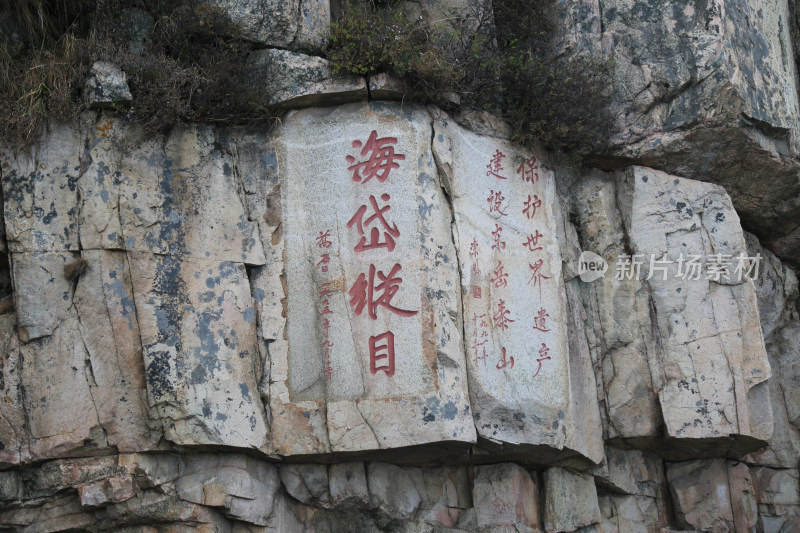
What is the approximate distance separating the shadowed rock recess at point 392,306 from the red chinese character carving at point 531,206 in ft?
0.11

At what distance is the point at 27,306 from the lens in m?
8.46

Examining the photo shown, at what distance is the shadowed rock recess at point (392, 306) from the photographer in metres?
8.42

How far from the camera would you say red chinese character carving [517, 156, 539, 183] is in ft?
31.6

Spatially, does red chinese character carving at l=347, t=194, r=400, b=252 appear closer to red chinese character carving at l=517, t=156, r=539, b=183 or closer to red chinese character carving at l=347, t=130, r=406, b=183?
red chinese character carving at l=347, t=130, r=406, b=183

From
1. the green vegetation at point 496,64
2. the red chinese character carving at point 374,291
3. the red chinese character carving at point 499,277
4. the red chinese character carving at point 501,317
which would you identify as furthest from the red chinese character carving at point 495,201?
the red chinese character carving at point 374,291

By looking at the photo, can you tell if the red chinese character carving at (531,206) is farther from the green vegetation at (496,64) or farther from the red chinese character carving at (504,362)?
the red chinese character carving at (504,362)

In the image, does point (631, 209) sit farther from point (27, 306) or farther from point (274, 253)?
point (27, 306)

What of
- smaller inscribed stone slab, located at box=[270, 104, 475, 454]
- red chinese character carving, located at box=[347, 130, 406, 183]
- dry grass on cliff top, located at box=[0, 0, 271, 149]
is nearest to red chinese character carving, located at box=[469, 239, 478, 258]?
smaller inscribed stone slab, located at box=[270, 104, 475, 454]

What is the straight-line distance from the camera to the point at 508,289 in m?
9.18

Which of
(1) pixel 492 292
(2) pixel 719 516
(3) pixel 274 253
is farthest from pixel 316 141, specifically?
(2) pixel 719 516

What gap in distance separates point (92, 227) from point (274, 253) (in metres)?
1.59

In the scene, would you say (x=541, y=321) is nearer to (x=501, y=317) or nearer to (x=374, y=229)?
(x=501, y=317)

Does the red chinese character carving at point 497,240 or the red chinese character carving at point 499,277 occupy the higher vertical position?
the red chinese character carving at point 497,240

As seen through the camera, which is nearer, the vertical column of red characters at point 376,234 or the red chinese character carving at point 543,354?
the vertical column of red characters at point 376,234
